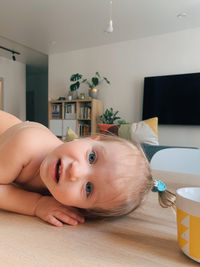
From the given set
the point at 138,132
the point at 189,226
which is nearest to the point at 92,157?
the point at 189,226

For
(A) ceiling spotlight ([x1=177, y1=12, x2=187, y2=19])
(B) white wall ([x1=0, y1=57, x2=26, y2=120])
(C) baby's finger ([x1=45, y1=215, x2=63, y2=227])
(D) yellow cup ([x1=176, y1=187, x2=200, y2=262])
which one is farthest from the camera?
(B) white wall ([x1=0, y1=57, x2=26, y2=120])

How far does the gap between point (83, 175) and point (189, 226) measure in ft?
0.85

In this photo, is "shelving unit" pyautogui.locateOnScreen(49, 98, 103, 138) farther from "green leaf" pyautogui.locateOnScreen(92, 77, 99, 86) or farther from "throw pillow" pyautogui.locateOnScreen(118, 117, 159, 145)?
"throw pillow" pyautogui.locateOnScreen(118, 117, 159, 145)

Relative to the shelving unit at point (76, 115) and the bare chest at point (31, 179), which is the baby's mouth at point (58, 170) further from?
the shelving unit at point (76, 115)

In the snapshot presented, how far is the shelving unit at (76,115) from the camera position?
13.8ft

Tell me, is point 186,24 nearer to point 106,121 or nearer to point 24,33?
point 106,121

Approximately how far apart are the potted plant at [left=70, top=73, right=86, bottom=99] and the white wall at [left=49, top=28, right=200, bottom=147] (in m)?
0.18

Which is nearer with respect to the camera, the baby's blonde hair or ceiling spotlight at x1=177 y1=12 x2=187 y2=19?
the baby's blonde hair

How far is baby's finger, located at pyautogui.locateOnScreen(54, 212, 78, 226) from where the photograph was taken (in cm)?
45

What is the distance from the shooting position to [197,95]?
3484 millimetres

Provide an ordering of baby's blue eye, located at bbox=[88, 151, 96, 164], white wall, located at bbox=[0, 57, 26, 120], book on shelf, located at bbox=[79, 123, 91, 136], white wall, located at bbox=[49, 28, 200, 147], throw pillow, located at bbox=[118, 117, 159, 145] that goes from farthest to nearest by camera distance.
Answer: white wall, located at bbox=[0, 57, 26, 120], book on shelf, located at bbox=[79, 123, 91, 136], white wall, located at bbox=[49, 28, 200, 147], throw pillow, located at bbox=[118, 117, 159, 145], baby's blue eye, located at bbox=[88, 151, 96, 164]

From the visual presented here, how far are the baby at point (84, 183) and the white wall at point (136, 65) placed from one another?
134 inches

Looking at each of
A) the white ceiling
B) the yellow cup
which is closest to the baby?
the yellow cup

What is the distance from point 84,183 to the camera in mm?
515
